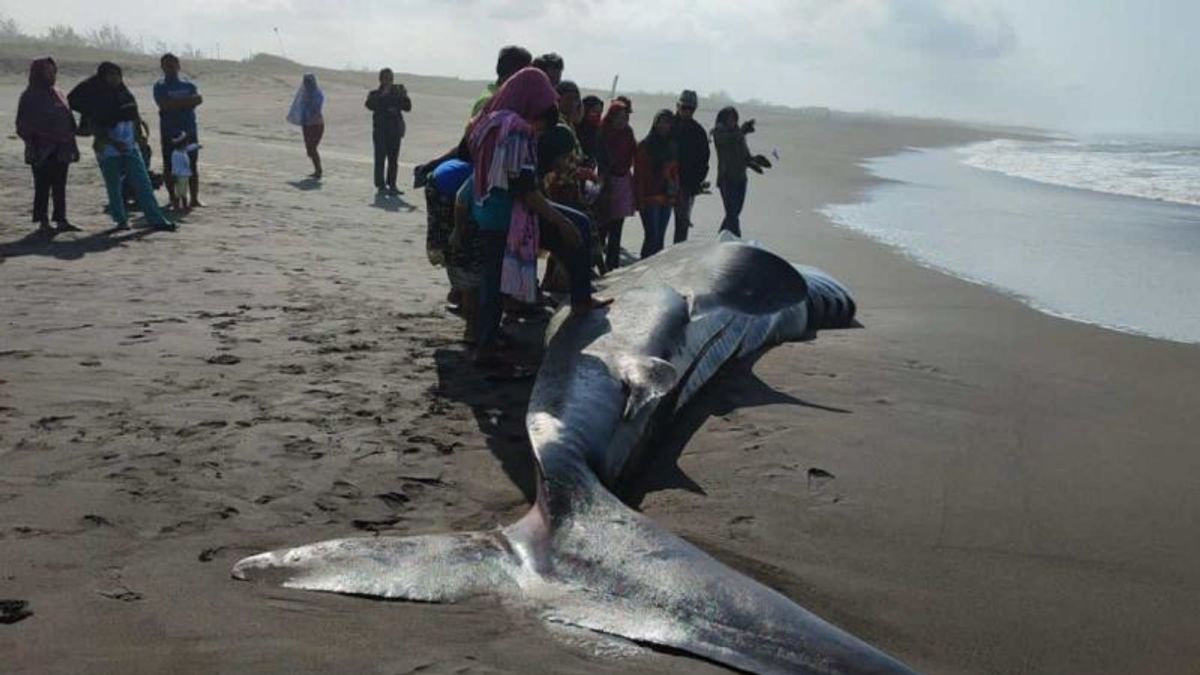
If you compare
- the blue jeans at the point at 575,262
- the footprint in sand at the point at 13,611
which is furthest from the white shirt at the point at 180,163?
the footprint in sand at the point at 13,611

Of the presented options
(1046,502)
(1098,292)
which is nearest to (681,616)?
(1046,502)

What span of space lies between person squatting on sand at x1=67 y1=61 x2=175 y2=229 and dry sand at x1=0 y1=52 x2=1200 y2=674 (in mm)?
1811

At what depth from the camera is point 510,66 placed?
6820mm

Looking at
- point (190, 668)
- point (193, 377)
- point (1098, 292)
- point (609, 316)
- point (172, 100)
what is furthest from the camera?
point (172, 100)

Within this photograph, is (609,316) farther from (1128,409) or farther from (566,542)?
(1128,409)

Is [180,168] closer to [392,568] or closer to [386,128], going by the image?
[386,128]

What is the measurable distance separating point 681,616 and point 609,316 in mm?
3114

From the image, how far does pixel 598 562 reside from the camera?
11.4ft

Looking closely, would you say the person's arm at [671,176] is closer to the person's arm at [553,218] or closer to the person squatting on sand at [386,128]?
the person's arm at [553,218]

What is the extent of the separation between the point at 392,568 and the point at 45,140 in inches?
352

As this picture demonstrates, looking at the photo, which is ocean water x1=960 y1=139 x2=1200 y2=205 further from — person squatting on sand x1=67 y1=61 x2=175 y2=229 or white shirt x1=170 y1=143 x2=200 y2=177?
person squatting on sand x1=67 y1=61 x2=175 y2=229

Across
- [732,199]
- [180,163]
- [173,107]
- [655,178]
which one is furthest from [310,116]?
[655,178]

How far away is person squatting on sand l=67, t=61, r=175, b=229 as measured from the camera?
423 inches

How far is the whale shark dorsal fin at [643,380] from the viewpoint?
4.91m
